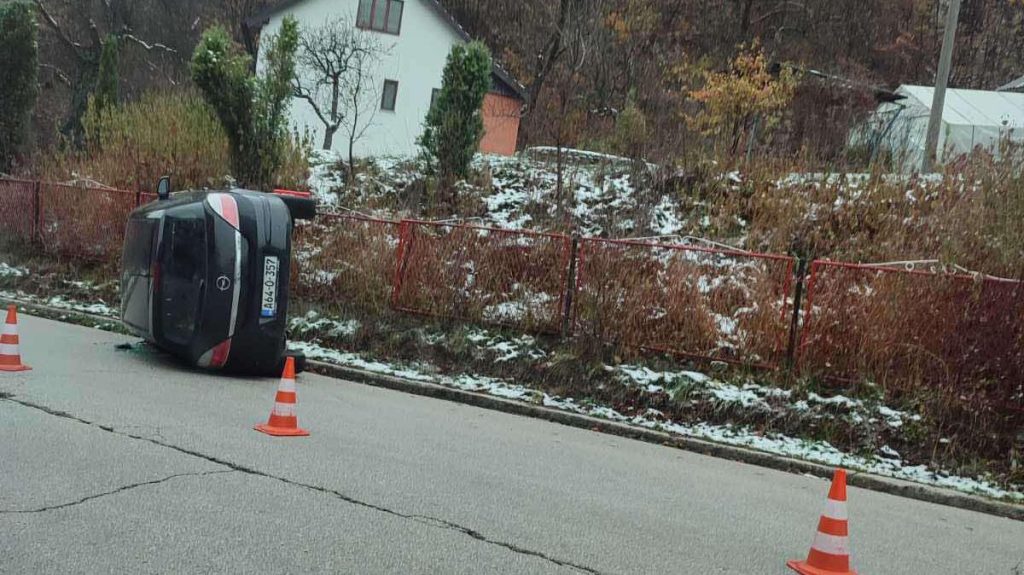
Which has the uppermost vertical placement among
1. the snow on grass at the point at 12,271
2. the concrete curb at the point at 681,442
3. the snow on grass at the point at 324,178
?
the snow on grass at the point at 324,178

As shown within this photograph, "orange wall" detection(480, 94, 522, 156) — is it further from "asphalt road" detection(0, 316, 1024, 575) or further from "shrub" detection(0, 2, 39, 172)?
"asphalt road" detection(0, 316, 1024, 575)

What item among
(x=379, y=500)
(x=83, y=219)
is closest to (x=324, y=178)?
(x=83, y=219)

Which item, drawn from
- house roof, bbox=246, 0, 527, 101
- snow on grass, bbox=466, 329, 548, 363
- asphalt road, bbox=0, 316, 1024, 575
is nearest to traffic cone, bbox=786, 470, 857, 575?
asphalt road, bbox=0, 316, 1024, 575

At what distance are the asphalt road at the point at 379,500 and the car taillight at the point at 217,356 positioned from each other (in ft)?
2.05

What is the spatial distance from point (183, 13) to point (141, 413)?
41.7 m

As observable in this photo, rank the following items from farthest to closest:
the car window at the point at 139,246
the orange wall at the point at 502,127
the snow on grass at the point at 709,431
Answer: the orange wall at the point at 502,127
the car window at the point at 139,246
the snow on grass at the point at 709,431

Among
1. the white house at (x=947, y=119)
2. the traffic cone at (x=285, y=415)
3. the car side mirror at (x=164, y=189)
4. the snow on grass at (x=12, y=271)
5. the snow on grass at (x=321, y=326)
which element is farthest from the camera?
the white house at (x=947, y=119)

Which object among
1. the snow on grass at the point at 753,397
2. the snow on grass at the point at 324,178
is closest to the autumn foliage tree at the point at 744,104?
the snow on grass at the point at 324,178

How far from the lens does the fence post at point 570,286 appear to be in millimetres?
11227

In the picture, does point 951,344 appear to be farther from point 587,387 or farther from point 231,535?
point 231,535

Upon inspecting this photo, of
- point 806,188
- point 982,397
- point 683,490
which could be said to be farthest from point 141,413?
point 806,188

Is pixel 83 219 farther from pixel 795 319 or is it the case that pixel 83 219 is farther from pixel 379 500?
pixel 379 500

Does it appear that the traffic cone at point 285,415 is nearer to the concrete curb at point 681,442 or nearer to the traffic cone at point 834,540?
the concrete curb at point 681,442

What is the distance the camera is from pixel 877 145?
17672 millimetres
